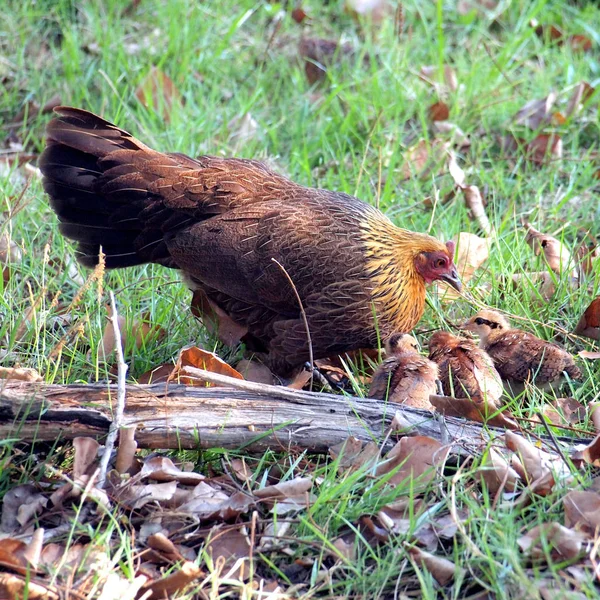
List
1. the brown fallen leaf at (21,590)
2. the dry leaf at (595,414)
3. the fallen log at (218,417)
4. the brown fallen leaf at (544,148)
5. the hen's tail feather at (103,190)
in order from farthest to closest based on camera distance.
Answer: the brown fallen leaf at (544,148) < the hen's tail feather at (103,190) < the dry leaf at (595,414) < the fallen log at (218,417) < the brown fallen leaf at (21,590)

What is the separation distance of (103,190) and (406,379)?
5.58 feet

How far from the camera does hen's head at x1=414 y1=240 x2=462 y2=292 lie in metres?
4.16

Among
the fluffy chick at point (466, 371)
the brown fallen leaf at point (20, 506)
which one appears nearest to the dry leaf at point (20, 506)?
the brown fallen leaf at point (20, 506)

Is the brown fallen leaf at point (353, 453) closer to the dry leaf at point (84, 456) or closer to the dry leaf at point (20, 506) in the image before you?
the dry leaf at point (84, 456)

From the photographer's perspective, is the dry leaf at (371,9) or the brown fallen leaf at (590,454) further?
the dry leaf at (371,9)

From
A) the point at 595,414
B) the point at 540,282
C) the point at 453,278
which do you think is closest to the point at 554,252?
the point at 540,282

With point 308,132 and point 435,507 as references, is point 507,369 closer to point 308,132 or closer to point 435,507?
point 435,507

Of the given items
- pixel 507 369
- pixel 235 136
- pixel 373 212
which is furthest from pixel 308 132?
pixel 507 369

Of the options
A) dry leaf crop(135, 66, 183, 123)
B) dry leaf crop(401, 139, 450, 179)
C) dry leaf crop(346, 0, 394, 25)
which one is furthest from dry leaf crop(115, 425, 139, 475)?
dry leaf crop(346, 0, 394, 25)

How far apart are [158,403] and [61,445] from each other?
37 centimetres

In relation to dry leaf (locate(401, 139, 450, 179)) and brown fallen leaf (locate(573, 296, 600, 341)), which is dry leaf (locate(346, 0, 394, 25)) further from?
brown fallen leaf (locate(573, 296, 600, 341))

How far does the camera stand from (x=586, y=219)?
16.6 ft

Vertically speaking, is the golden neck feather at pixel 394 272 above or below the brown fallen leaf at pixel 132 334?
above

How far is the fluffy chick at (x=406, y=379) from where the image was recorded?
3484mm
